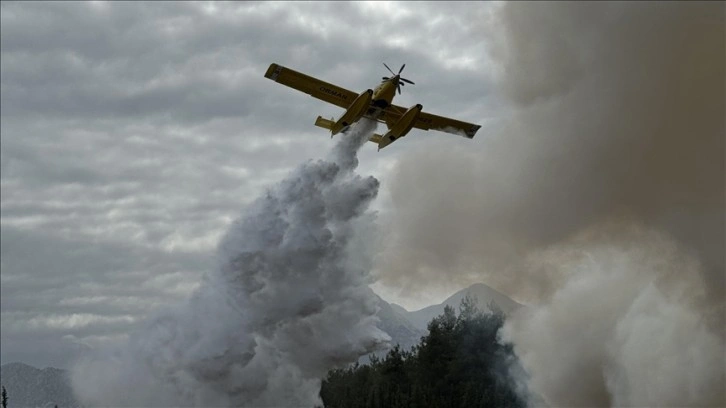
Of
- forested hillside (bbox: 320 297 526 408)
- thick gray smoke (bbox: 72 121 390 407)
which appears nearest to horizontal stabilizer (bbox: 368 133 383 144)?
thick gray smoke (bbox: 72 121 390 407)

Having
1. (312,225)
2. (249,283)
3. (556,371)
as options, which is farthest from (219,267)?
(556,371)

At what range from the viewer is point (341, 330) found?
69000mm

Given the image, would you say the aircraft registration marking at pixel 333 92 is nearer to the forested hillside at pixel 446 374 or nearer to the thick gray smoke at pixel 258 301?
the thick gray smoke at pixel 258 301

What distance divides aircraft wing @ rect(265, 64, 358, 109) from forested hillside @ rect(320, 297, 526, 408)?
124 ft

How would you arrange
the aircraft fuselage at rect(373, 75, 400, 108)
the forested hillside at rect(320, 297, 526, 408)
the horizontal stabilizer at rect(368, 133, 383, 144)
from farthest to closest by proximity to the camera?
the forested hillside at rect(320, 297, 526, 408), the horizontal stabilizer at rect(368, 133, 383, 144), the aircraft fuselage at rect(373, 75, 400, 108)

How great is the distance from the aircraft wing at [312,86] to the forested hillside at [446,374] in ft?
124

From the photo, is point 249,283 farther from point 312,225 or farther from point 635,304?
point 635,304

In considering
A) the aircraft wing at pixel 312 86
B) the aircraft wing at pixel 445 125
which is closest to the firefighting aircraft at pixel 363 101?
the aircraft wing at pixel 312 86

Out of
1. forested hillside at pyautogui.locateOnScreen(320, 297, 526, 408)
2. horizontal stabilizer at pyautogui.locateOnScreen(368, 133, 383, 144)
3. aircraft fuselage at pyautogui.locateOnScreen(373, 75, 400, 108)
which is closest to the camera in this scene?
aircraft fuselage at pyautogui.locateOnScreen(373, 75, 400, 108)

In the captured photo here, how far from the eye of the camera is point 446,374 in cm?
10556

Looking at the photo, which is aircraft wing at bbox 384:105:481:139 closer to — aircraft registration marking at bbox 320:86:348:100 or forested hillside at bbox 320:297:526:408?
aircraft registration marking at bbox 320:86:348:100

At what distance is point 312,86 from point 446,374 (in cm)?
5374

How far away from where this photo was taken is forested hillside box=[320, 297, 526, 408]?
9288 cm

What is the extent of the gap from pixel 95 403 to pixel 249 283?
16097 millimetres
